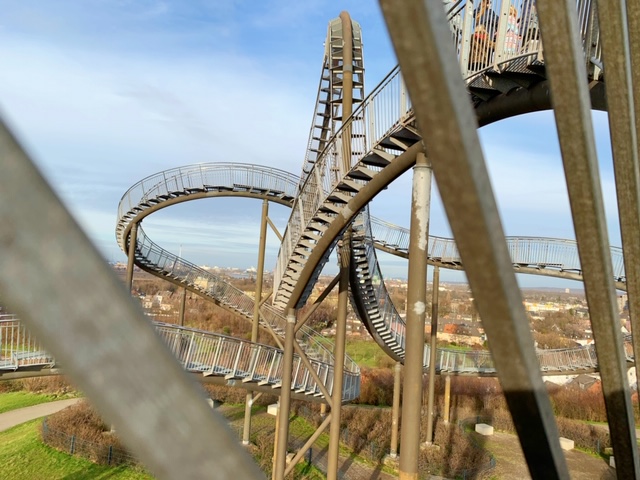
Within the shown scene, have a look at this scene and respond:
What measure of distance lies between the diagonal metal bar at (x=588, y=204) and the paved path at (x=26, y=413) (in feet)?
58.8

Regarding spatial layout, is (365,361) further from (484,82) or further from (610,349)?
(610,349)

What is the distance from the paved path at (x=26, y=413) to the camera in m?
16.0

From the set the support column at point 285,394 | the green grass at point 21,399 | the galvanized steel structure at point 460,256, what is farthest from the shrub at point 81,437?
the galvanized steel structure at point 460,256

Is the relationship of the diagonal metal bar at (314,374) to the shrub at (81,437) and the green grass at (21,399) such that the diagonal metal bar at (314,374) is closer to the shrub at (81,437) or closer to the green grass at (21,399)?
the shrub at (81,437)

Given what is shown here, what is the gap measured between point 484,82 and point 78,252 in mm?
4042

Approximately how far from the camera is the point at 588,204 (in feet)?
3.81

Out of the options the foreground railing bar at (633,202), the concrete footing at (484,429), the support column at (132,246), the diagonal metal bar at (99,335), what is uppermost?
the support column at (132,246)

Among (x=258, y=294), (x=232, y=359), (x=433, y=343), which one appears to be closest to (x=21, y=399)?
(x=258, y=294)

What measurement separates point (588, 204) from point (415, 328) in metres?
3.16

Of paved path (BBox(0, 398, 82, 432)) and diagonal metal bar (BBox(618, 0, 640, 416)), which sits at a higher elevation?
diagonal metal bar (BBox(618, 0, 640, 416))

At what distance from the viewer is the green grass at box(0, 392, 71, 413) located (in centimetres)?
1839

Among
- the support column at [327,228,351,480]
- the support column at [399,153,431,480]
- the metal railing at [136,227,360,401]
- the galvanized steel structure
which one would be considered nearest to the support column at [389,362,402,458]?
the metal railing at [136,227,360,401]

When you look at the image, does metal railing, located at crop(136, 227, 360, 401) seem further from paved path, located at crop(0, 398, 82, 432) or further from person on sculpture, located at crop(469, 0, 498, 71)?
person on sculpture, located at crop(469, 0, 498, 71)

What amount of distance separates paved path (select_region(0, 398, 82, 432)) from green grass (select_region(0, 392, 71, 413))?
47 centimetres
